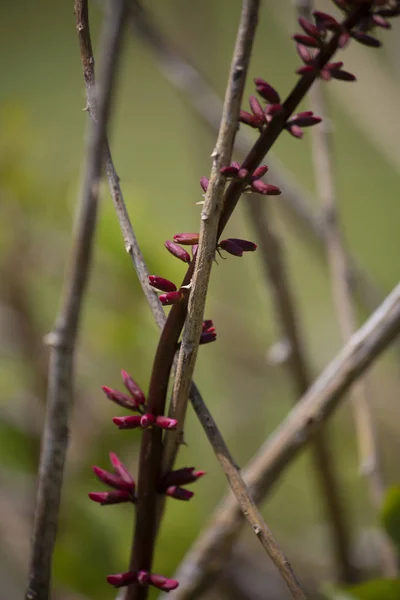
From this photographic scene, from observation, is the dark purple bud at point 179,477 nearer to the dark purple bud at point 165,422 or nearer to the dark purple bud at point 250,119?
the dark purple bud at point 165,422

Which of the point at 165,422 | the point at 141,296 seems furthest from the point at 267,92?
the point at 141,296

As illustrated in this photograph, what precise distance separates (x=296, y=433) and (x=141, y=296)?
344 mm

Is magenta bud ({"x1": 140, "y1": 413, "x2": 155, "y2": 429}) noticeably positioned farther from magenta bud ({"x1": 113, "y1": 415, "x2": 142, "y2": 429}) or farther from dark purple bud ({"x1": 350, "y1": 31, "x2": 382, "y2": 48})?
dark purple bud ({"x1": 350, "y1": 31, "x2": 382, "y2": 48})

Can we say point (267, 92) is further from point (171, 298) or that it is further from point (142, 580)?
point (142, 580)

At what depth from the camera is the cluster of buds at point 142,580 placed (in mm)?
250

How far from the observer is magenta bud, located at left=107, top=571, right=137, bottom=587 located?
25 centimetres

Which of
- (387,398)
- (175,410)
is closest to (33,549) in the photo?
(175,410)

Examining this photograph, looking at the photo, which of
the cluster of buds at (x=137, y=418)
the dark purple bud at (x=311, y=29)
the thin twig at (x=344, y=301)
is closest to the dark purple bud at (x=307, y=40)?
the dark purple bud at (x=311, y=29)

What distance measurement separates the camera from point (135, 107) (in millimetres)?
1302

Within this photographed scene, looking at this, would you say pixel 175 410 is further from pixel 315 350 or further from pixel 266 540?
pixel 315 350

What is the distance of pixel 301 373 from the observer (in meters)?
0.60

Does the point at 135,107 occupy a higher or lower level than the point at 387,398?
higher

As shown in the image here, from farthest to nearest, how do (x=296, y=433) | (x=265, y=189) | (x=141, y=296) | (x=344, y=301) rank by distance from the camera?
(x=141, y=296) < (x=344, y=301) < (x=296, y=433) < (x=265, y=189)

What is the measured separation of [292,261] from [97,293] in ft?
1.96
